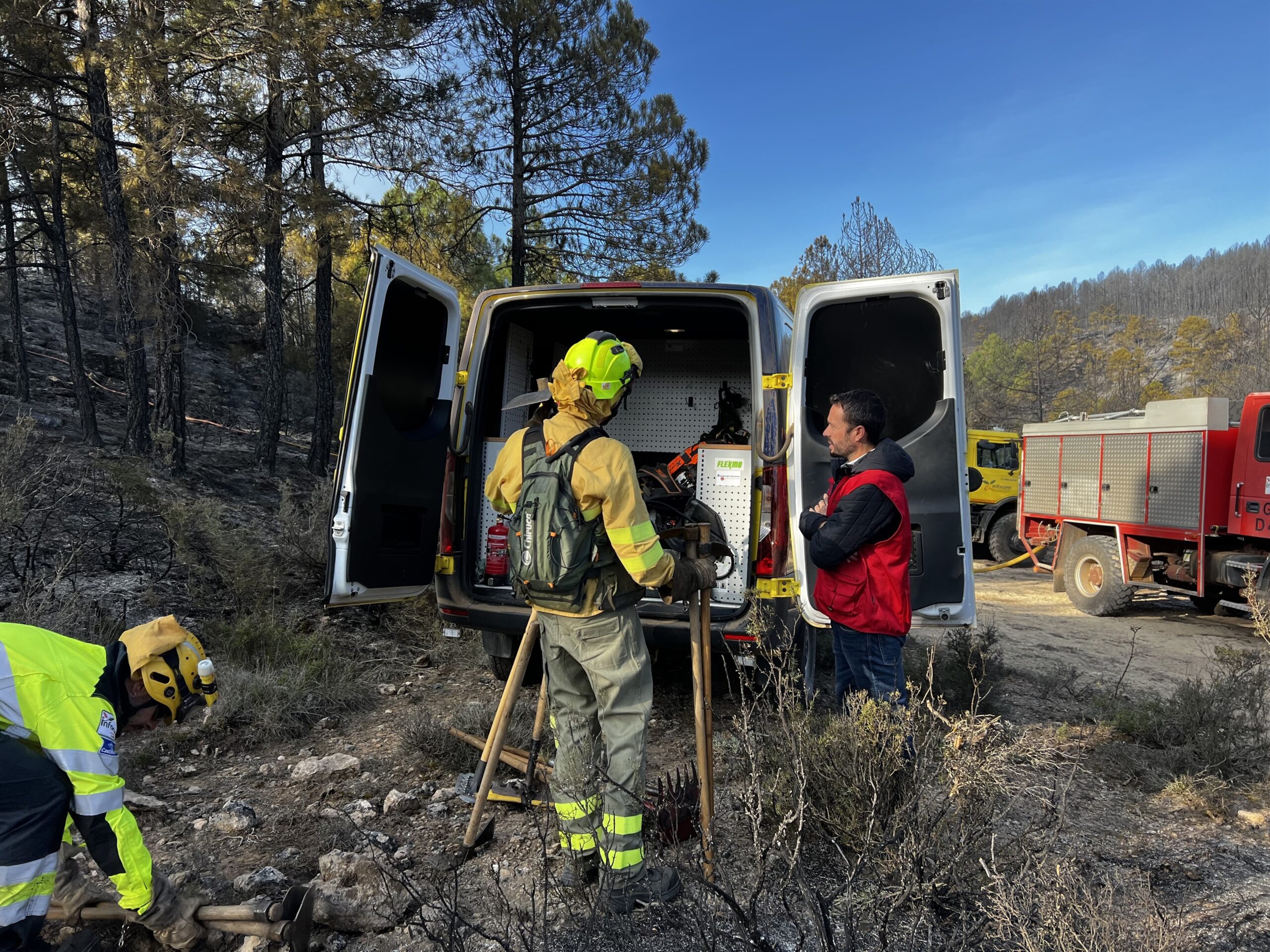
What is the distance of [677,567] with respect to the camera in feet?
7.94

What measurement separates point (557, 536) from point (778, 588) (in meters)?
1.43

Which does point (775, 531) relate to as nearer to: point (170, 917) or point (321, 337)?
point (170, 917)

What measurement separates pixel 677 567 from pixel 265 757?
7.66 ft

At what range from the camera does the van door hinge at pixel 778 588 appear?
3.28 metres

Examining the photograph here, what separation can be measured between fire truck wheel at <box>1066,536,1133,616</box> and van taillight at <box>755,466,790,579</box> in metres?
6.81

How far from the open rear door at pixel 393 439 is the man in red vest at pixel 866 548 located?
1932 mm

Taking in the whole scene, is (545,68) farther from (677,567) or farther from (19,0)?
(677,567)

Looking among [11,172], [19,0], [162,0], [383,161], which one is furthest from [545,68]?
[11,172]

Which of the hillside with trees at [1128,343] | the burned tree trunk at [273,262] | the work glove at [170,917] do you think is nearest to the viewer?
the work glove at [170,917]

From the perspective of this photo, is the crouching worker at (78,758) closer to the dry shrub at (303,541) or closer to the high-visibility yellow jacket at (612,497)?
the high-visibility yellow jacket at (612,497)

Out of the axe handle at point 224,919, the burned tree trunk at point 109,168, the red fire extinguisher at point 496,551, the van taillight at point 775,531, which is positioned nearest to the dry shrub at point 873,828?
the van taillight at point 775,531

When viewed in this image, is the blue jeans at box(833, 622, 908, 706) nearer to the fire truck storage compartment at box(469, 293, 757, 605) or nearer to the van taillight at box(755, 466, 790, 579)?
the van taillight at box(755, 466, 790, 579)

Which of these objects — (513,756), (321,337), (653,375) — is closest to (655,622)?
(513,756)

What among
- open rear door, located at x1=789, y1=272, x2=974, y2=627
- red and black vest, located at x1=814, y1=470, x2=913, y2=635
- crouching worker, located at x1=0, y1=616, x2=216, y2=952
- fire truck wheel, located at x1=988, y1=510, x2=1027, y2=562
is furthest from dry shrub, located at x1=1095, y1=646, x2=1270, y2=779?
fire truck wheel, located at x1=988, y1=510, x2=1027, y2=562
